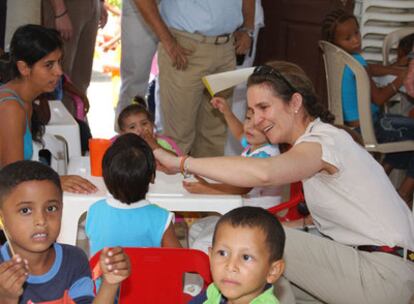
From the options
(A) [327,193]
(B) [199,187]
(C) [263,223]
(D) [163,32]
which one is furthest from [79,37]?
(C) [263,223]

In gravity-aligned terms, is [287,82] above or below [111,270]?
above

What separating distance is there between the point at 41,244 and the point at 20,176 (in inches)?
8.6

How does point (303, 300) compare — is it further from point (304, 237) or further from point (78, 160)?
point (78, 160)

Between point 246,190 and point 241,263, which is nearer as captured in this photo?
point 241,263

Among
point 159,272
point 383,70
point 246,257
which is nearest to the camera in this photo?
point 246,257

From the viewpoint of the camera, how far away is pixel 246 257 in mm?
2105

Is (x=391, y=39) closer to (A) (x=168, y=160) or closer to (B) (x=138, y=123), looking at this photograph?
(B) (x=138, y=123)

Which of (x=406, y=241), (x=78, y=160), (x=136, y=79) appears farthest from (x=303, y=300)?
(x=136, y=79)

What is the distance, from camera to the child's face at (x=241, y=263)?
2.07 m

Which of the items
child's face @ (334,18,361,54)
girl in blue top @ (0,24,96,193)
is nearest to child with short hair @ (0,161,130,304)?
girl in blue top @ (0,24,96,193)

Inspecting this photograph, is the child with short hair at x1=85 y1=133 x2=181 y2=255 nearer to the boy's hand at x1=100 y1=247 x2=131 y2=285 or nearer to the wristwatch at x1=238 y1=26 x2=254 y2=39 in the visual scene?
the boy's hand at x1=100 y1=247 x2=131 y2=285

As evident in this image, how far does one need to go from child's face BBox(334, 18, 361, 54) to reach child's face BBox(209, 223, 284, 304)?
9.05 feet

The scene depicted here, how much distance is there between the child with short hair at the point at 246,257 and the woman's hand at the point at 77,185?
973 mm

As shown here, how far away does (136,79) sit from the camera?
17.4 feet
